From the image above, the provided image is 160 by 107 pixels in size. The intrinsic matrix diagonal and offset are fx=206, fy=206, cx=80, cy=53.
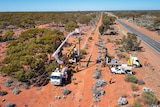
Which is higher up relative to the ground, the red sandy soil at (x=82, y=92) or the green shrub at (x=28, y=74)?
the green shrub at (x=28, y=74)

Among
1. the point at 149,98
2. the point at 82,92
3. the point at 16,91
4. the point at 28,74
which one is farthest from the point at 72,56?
the point at 149,98

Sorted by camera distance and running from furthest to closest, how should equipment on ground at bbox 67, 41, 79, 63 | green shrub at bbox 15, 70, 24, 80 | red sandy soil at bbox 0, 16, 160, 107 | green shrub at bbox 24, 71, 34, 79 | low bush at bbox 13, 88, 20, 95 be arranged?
equipment on ground at bbox 67, 41, 79, 63
green shrub at bbox 24, 71, 34, 79
green shrub at bbox 15, 70, 24, 80
low bush at bbox 13, 88, 20, 95
red sandy soil at bbox 0, 16, 160, 107

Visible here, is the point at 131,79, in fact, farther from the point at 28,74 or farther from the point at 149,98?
the point at 28,74

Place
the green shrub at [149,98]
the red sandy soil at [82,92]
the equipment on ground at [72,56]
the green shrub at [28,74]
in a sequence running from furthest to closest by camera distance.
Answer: the equipment on ground at [72,56] < the green shrub at [28,74] < the red sandy soil at [82,92] < the green shrub at [149,98]

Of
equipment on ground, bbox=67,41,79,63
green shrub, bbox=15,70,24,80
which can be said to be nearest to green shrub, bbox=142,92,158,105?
green shrub, bbox=15,70,24,80

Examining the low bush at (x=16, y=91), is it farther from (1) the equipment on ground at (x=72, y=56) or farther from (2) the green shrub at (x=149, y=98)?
(2) the green shrub at (x=149, y=98)

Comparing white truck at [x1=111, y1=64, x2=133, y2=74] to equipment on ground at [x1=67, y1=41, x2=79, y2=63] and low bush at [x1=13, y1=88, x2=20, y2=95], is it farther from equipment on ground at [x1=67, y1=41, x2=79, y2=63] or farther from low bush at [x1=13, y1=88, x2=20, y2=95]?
low bush at [x1=13, y1=88, x2=20, y2=95]

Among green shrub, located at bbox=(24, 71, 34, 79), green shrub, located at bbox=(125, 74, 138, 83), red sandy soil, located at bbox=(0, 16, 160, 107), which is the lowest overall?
red sandy soil, located at bbox=(0, 16, 160, 107)

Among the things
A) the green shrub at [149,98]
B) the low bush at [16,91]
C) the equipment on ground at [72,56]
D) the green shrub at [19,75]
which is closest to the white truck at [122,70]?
the equipment on ground at [72,56]

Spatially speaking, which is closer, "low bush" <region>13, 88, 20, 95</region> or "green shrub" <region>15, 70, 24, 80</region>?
"low bush" <region>13, 88, 20, 95</region>

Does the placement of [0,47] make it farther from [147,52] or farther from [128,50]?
[147,52]

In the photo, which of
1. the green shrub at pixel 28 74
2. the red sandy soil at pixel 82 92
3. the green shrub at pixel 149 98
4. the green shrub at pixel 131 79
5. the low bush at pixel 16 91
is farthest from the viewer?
the green shrub at pixel 131 79
